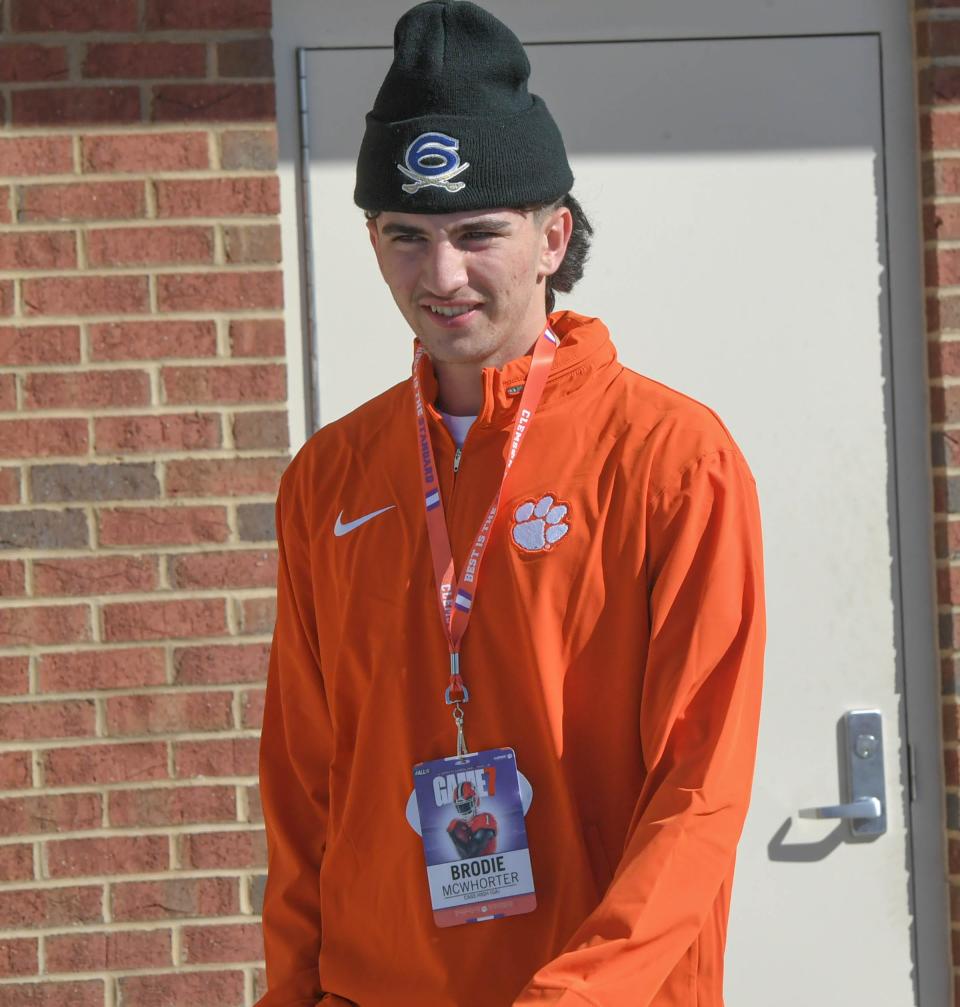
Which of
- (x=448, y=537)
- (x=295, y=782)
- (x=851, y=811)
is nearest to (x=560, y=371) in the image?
(x=448, y=537)

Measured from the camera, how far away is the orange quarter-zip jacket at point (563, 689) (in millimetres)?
2027

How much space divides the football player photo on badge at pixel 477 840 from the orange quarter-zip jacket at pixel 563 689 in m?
0.03

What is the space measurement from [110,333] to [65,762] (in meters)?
1.04

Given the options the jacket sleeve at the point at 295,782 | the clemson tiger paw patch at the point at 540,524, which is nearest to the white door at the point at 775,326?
the jacket sleeve at the point at 295,782

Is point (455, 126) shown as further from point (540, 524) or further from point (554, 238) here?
point (540, 524)

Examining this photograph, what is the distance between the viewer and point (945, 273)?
12.0 ft

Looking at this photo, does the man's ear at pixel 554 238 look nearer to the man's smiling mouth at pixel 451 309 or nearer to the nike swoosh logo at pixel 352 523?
the man's smiling mouth at pixel 451 309

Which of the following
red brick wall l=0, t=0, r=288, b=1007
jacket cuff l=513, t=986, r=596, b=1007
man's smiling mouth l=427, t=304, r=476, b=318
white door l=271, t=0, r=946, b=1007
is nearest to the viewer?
jacket cuff l=513, t=986, r=596, b=1007

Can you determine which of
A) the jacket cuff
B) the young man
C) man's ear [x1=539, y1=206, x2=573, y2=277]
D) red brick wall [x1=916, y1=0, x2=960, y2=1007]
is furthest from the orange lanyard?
red brick wall [x1=916, y1=0, x2=960, y2=1007]

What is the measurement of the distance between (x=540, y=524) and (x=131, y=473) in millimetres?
1653

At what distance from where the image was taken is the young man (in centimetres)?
206

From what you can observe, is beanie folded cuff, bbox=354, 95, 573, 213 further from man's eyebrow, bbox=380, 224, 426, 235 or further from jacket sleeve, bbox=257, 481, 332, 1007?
jacket sleeve, bbox=257, 481, 332, 1007

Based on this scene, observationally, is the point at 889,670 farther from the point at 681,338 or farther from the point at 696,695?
the point at 696,695

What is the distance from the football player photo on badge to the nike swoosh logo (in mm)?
417
